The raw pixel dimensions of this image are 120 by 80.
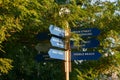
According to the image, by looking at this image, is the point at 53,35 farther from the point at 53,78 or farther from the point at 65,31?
the point at 53,78

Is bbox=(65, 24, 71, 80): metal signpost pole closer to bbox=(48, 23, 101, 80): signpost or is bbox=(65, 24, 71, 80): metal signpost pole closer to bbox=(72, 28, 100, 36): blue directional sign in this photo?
bbox=(48, 23, 101, 80): signpost

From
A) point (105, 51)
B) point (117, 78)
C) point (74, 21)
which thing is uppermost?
point (74, 21)

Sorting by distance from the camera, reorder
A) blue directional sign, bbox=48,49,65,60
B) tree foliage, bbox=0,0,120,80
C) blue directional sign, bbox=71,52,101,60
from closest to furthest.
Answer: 1. blue directional sign, bbox=48,49,65,60
2. blue directional sign, bbox=71,52,101,60
3. tree foliage, bbox=0,0,120,80

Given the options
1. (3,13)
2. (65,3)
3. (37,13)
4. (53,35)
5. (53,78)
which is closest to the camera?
(53,35)

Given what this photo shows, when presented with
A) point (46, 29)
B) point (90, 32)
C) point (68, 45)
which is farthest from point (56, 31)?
point (46, 29)

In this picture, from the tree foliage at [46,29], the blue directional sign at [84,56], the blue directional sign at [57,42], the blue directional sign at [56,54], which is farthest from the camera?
the tree foliage at [46,29]

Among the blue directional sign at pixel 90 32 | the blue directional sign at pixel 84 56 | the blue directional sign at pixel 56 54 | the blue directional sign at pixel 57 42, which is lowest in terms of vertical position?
the blue directional sign at pixel 84 56

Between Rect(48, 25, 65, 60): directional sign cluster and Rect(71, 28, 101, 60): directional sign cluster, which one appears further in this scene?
Rect(71, 28, 101, 60): directional sign cluster

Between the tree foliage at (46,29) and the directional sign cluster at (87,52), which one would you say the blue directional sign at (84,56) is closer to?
the directional sign cluster at (87,52)

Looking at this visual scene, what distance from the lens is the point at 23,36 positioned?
10.8m

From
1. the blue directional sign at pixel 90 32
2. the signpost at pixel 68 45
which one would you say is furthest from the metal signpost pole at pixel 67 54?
the blue directional sign at pixel 90 32

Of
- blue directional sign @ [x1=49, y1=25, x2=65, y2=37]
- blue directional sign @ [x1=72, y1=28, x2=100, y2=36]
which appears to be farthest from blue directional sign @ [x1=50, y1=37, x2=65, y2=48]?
blue directional sign @ [x1=72, y1=28, x2=100, y2=36]

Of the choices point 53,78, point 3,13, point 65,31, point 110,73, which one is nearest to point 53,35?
point 65,31

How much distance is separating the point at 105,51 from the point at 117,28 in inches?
30.2
